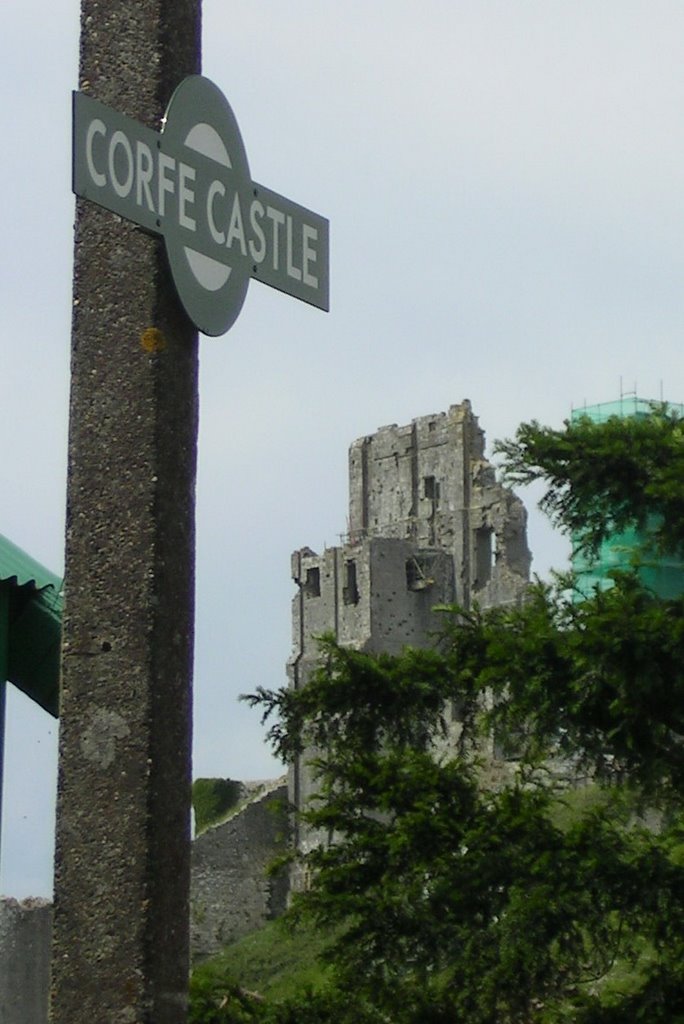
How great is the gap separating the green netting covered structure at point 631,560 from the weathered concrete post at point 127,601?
10.8 meters

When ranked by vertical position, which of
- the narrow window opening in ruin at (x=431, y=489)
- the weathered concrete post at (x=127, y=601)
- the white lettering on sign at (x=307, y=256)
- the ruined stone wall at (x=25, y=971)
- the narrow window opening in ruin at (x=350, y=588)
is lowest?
the ruined stone wall at (x=25, y=971)

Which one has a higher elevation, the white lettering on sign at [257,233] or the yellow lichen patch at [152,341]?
the white lettering on sign at [257,233]

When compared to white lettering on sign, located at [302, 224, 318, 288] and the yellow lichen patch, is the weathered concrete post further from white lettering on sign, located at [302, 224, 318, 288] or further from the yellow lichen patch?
white lettering on sign, located at [302, 224, 318, 288]

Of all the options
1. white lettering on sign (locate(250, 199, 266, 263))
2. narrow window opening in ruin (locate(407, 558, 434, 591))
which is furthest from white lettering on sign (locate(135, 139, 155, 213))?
narrow window opening in ruin (locate(407, 558, 434, 591))

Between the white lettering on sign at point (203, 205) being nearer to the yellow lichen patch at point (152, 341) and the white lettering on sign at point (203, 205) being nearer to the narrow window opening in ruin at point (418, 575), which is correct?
the yellow lichen patch at point (152, 341)

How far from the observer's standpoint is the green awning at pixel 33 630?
6.61 metres

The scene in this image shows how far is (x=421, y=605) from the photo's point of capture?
64.3m

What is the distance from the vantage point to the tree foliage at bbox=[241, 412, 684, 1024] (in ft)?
47.7

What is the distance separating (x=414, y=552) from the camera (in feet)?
214

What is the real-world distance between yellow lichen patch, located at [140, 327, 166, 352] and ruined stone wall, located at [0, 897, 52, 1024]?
3.53 meters

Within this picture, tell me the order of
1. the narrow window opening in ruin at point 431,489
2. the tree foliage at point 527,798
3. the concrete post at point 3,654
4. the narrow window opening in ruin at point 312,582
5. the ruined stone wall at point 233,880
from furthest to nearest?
the narrow window opening in ruin at point 431,489
the narrow window opening in ruin at point 312,582
the ruined stone wall at point 233,880
the tree foliage at point 527,798
the concrete post at point 3,654

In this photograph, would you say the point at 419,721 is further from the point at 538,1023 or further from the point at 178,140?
the point at 178,140

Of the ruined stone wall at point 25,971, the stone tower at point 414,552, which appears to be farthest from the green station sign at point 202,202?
the stone tower at point 414,552

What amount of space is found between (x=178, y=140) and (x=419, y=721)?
471 inches
